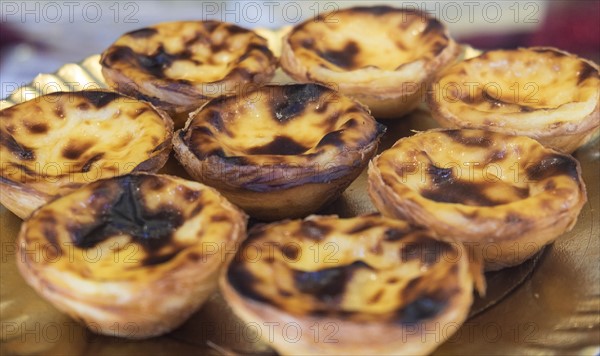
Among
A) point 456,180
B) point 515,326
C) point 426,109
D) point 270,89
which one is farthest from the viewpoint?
point 426,109

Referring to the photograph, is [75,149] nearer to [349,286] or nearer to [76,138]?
[76,138]

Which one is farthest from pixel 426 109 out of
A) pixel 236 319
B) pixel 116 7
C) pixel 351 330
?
pixel 116 7

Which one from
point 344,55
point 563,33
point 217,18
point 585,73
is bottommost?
point 217,18

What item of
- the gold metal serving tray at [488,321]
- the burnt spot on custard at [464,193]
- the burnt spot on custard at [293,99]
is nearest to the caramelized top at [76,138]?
the gold metal serving tray at [488,321]

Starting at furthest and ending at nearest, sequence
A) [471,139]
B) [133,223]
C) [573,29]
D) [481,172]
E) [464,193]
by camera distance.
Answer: [573,29] → [471,139] → [481,172] → [464,193] → [133,223]

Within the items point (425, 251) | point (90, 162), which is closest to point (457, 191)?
point (425, 251)

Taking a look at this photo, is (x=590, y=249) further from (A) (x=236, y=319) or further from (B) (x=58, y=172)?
(B) (x=58, y=172)
